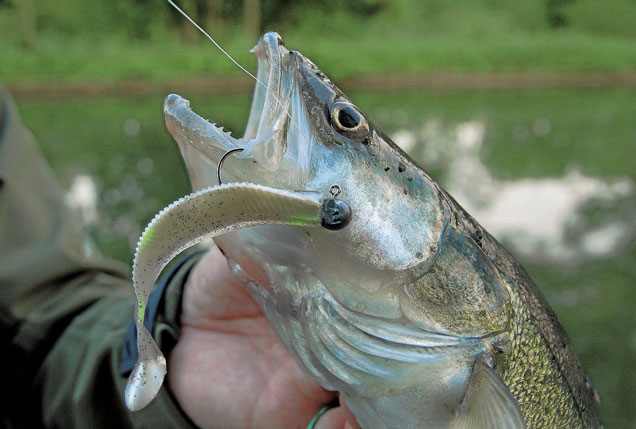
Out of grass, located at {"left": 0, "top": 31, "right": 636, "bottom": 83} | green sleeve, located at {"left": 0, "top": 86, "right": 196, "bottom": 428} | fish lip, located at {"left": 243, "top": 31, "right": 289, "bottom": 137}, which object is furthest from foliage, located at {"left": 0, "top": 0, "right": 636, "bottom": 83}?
fish lip, located at {"left": 243, "top": 31, "right": 289, "bottom": 137}

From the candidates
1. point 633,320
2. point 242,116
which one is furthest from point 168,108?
point 242,116

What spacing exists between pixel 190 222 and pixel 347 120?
0.34 m

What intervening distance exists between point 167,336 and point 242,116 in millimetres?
9786

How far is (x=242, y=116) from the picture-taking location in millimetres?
11086

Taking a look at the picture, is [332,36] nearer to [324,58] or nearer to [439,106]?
[324,58]

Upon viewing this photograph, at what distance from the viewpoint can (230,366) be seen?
5.12 ft

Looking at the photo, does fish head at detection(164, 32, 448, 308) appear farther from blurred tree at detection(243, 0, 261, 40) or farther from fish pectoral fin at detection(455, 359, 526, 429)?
blurred tree at detection(243, 0, 261, 40)

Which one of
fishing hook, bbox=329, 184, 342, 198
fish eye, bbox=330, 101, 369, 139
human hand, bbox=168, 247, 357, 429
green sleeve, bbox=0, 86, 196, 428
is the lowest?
green sleeve, bbox=0, 86, 196, 428

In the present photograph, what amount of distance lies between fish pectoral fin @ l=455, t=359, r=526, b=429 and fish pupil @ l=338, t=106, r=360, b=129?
49 centimetres

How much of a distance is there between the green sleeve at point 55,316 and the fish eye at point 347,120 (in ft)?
2.70

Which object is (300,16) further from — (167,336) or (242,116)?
(167,336)

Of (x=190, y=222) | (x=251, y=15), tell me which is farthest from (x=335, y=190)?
(x=251, y=15)

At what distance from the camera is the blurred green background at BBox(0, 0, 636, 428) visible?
18.6ft

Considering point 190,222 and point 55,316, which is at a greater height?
point 190,222
